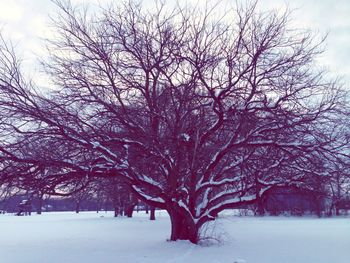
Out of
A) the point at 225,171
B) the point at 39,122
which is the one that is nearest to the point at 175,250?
the point at 225,171

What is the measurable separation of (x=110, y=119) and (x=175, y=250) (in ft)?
16.8

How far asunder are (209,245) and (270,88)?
652 cm

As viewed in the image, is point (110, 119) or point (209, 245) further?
point (209, 245)

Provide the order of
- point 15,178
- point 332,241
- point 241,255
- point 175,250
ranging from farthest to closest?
1. point 332,241
2. point 175,250
3. point 241,255
4. point 15,178

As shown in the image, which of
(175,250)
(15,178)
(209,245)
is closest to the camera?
(15,178)

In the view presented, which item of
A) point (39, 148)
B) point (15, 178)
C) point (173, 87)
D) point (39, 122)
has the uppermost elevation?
point (173, 87)

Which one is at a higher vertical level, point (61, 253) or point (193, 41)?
point (193, 41)

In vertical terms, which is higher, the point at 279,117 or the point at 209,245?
the point at 279,117

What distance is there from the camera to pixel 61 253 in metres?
13.7

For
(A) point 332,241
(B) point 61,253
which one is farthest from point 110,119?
(A) point 332,241

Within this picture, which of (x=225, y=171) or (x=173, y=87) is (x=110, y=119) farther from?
(x=225, y=171)

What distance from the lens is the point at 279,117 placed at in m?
13.6

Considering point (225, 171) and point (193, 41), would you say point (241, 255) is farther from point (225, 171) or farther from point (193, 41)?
point (193, 41)

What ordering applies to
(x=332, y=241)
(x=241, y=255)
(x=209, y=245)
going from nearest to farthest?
(x=241, y=255) < (x=209, y=245) < (x=332, y=241)
